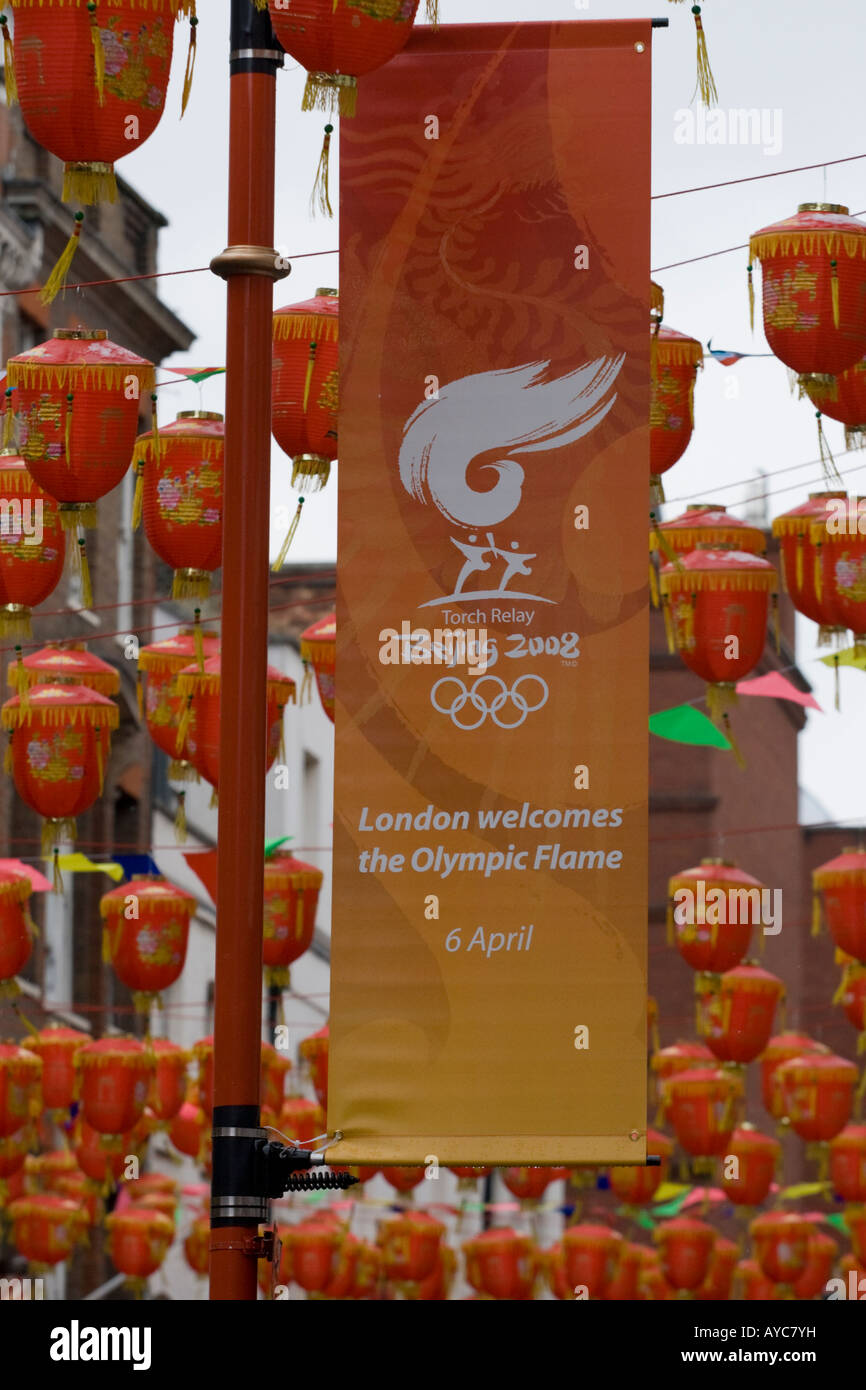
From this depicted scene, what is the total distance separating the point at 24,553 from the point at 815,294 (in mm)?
4182

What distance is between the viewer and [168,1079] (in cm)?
2120

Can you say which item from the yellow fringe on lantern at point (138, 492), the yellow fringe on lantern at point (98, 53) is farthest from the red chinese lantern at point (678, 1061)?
the yellow fringe on lantern at point (98, 53)

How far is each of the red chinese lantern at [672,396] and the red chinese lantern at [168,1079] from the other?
9443 mm

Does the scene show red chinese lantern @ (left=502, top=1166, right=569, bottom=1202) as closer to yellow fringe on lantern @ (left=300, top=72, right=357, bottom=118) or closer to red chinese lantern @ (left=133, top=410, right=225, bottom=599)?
red chinese lantern @ (left=133, top=410, right=225, bottom=599)

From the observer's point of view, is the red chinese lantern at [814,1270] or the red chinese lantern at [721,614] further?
the red chinese lantern at [814,1270]

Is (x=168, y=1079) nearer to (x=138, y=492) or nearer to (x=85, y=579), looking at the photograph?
(x=138, y=492)

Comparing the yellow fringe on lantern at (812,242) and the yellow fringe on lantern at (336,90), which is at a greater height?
the yellow fringe on lantern at (812,242)

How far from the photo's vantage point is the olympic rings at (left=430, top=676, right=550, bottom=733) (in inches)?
320

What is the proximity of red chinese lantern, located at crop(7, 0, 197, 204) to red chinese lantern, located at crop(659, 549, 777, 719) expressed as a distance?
18.9 feet

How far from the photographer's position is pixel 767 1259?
2773 cm

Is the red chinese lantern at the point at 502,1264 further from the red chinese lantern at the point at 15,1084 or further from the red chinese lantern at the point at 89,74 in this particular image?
the red chinese lantern at the point at 89,74

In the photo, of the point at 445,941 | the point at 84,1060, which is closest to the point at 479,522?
the point at 445,941

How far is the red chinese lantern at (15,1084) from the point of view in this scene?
747 inches
